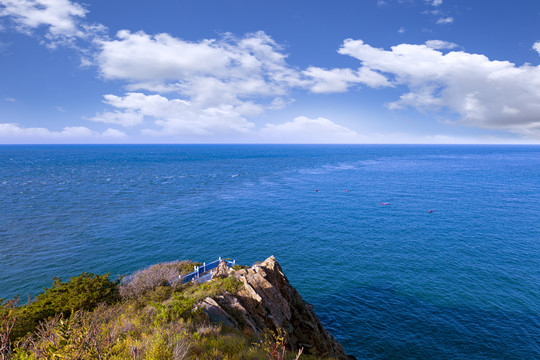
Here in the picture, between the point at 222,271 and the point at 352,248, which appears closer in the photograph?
the point at 222,271

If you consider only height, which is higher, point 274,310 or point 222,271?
point 222,271

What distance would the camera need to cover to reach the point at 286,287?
20.5 m

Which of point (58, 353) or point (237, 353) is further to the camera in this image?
point (237, 353)

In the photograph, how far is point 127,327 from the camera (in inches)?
397

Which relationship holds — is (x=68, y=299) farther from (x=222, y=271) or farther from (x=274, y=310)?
(x=274, y=310)

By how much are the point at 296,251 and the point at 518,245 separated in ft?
108

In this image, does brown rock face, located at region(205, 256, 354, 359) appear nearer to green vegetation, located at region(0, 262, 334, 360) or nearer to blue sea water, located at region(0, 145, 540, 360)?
green vegetation, located at region(0, 262, 334, 360)

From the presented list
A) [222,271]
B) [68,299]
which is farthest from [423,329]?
[68,299]

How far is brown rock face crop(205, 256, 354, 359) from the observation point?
49.8ft

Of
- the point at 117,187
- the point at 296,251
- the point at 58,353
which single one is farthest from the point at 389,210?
the point at 117,187

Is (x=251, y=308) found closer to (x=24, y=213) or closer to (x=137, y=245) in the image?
(x=137, y=245)

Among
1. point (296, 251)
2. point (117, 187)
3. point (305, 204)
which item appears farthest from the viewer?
point (117, 187)

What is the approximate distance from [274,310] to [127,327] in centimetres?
953

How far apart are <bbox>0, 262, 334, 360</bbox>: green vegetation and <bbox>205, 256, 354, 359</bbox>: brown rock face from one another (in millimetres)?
912
